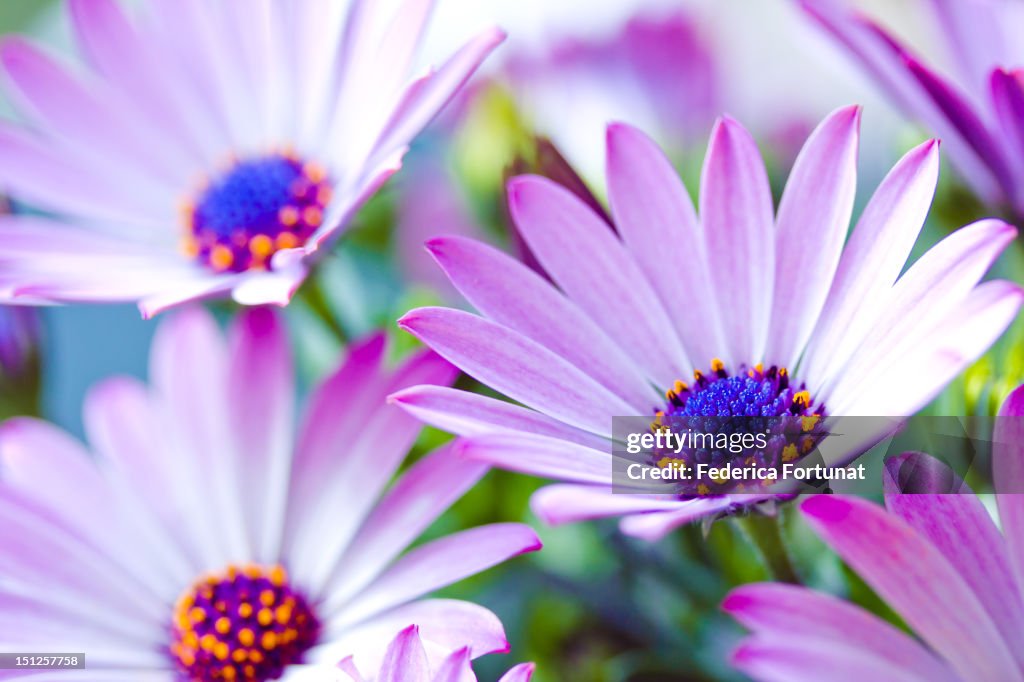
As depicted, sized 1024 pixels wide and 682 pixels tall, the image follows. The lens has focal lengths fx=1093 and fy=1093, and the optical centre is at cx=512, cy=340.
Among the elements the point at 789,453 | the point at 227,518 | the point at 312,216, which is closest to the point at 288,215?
the point at 312,216

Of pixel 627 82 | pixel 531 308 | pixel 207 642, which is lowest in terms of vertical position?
pixel 207 642

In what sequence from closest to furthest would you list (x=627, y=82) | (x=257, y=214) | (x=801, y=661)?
(x=801, y=661) → (x=257, y=214) → (x=627, y=82)

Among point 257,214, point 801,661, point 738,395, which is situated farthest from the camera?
point 257,214

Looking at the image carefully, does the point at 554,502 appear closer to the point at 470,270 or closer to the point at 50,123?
the point at 470,270

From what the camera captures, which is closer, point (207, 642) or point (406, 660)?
point (406, 660)

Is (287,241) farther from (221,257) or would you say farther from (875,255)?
(875,255)

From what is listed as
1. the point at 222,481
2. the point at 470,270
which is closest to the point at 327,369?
the point at 222,481

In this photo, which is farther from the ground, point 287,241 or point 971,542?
point 287,241
